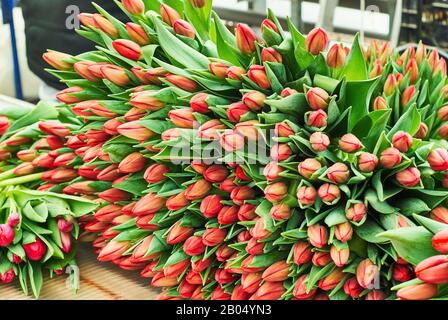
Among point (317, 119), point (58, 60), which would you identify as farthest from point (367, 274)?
point (58, 60)

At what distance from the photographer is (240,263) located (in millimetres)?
631

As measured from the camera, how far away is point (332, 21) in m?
3.22

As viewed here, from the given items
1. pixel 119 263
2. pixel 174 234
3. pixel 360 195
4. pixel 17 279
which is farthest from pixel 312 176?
pixel 17 279

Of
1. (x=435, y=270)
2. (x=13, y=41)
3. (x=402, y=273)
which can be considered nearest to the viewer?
(x=435, y=270)

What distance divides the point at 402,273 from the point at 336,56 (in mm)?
202

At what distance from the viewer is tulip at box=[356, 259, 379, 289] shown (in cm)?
55

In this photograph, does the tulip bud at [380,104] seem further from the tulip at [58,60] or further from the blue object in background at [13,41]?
the blue object in background at [13,41]

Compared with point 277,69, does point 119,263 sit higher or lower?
lower

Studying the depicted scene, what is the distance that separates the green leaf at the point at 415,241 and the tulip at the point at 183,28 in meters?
0.33

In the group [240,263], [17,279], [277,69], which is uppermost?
[277,69]

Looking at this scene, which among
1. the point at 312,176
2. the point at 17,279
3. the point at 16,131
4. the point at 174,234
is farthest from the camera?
the point at 16,131

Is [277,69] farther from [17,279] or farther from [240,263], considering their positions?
[17,279]

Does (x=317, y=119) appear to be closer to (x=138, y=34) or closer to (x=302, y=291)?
(x=302, y=291)
